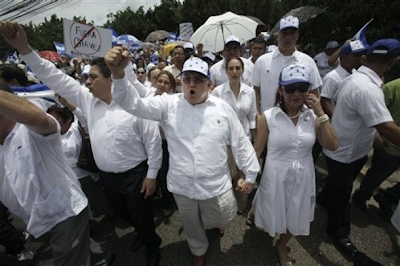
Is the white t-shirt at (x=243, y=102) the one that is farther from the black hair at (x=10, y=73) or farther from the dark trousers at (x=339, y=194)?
the black hair at (x=10, y=73)

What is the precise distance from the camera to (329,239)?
2.93 meters

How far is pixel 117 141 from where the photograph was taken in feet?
7.82

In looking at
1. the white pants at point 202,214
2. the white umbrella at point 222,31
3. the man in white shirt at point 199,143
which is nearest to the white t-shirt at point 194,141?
the man in white shirt at point 199,143

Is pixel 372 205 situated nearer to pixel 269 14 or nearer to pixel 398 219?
pixel 398 219

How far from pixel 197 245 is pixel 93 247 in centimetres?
101

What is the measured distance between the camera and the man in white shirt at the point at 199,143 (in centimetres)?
219

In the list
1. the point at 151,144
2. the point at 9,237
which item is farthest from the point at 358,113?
the point at 9,237

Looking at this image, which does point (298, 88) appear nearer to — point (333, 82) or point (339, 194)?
point (339, 194)

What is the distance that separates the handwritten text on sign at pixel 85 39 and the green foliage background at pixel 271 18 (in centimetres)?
54

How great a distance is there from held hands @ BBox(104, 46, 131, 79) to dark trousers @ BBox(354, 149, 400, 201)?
9.98ft

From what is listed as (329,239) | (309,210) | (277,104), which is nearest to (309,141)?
(277,104)

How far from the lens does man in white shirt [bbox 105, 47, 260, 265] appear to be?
7.18 ft

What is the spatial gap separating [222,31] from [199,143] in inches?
181

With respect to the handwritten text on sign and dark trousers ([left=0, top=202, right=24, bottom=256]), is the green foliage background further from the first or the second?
dark trousers ([left=0, top=202, right=24, bottom=256])
